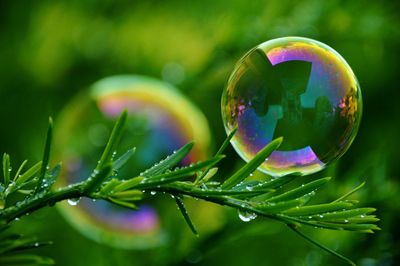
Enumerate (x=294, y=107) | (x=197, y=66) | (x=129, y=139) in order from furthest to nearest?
(x=197, y=66)
(x=129, y=139)
(x=294, y=107)

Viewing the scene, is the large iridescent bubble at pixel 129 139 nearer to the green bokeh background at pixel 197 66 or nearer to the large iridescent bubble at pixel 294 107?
the green bokeh background at pixel 197 66

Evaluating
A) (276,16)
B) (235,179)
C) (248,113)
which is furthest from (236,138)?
(276,16)

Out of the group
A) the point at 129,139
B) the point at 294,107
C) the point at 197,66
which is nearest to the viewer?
the point at 294,107

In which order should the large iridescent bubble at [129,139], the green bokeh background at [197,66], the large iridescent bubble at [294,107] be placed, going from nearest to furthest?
1. the large iridescent bubble at [294,107]
2. the green bokeh background at [197,66]
3. the large iridescent bubble at [129,139]

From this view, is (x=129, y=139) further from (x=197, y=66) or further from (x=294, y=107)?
(x=294, y=107)

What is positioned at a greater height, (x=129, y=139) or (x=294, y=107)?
(x=294, y=107)

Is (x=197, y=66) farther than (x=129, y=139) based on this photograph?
Yes

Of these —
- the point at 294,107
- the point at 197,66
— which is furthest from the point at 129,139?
the point at 294,107

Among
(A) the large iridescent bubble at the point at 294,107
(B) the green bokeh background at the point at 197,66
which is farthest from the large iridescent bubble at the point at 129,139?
(A) the large iridescent bubble at the point at 294,107
